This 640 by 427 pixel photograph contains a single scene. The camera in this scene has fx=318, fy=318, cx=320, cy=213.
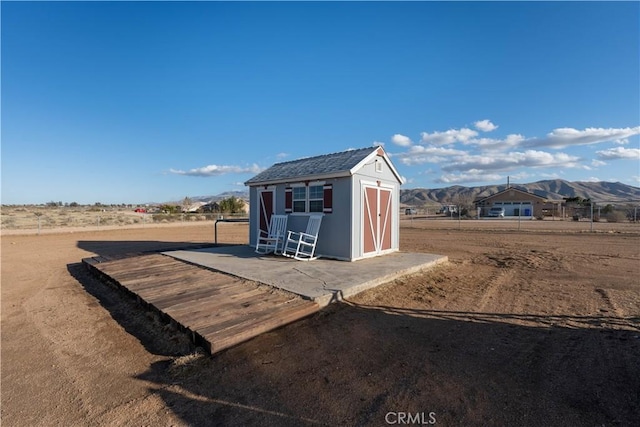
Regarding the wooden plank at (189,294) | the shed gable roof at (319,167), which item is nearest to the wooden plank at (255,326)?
the wooden plank at (189,294)

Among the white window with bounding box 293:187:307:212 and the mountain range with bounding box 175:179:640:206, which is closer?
the white window with bounding box 293:187:307:212

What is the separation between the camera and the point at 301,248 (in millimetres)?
8930

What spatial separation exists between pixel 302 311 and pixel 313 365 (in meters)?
1.34

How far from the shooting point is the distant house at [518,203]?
43750 millimetres

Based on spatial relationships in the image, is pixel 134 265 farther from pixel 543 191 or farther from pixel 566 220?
pixel 543 191

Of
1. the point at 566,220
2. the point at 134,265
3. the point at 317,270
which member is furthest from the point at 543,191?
the point at 134,265

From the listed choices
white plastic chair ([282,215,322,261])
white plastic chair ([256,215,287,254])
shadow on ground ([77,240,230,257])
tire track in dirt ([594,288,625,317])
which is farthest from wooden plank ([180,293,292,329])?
shadow on ground ([77,240,230,257])

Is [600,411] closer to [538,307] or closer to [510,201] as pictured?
[538,307]

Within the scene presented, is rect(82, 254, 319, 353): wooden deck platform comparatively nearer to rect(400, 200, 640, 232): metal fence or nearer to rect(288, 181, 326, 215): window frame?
rect(288, 181, 326, 215): window frame

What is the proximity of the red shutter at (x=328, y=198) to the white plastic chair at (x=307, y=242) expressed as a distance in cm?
29

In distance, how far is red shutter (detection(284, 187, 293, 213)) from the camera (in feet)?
31.4

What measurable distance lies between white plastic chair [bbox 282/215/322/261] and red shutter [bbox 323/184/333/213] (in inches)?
11.6

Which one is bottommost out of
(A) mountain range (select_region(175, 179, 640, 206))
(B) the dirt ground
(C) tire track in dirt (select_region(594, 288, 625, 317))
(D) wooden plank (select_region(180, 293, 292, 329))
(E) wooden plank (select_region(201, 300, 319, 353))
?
(B) the dirt ground

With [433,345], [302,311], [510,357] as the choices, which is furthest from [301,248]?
[510,357]
